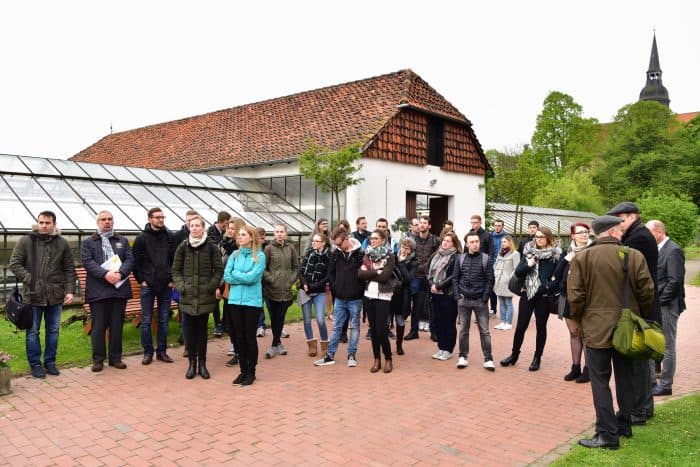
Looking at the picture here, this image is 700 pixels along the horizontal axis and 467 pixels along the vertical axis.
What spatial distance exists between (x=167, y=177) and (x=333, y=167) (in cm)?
566

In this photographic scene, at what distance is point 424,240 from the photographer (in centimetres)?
888

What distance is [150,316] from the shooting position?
6984mm

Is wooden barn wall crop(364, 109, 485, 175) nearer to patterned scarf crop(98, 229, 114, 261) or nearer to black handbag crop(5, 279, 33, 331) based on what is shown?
patterned scarf crop(98, 229, 114, 261)

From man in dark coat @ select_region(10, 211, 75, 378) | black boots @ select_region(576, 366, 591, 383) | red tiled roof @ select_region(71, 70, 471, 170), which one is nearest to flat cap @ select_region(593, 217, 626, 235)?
black boots @ select_region(576, 366, 591, 383)

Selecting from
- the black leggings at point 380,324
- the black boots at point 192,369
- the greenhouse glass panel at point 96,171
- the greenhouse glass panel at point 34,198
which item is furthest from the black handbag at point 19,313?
the greenhouse glass panel at point 96,171

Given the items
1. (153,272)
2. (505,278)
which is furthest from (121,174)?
(505,278)

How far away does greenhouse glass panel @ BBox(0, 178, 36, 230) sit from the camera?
1094cm

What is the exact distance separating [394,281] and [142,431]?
338 centimetres

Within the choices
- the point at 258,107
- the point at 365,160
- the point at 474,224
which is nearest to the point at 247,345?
the point at 474,224

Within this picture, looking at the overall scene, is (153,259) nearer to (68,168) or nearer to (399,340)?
(399,340)

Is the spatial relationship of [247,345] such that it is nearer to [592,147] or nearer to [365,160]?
[365,160]

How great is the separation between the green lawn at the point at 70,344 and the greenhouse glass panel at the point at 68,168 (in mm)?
6183

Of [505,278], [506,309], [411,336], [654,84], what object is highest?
[654,84]

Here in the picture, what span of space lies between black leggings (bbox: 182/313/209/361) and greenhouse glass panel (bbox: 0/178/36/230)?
6.76 meters
